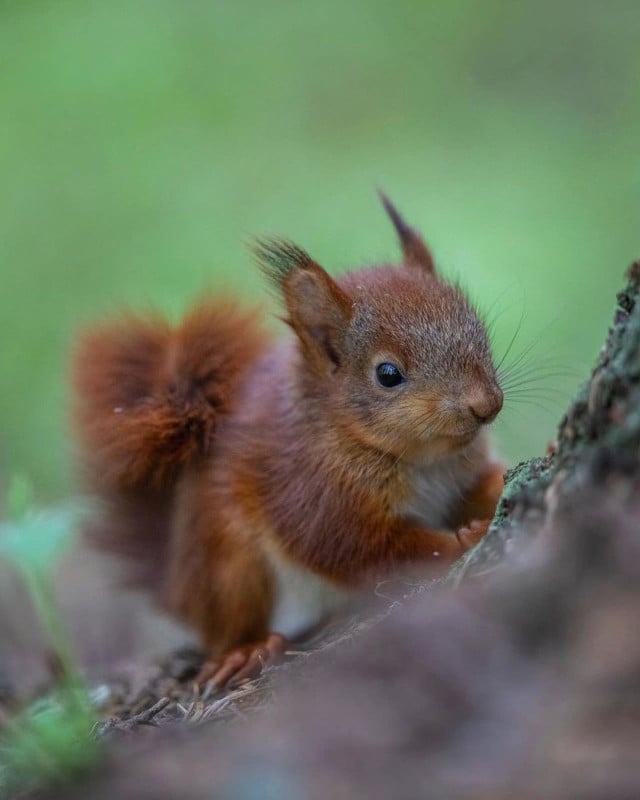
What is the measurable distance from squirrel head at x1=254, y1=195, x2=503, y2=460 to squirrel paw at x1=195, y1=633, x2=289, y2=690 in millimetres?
557

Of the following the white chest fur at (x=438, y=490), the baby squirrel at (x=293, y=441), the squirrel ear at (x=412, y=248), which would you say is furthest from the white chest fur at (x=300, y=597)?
the squirrel ear at (x=412, y=248)

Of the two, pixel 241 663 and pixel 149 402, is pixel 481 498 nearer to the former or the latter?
pixel 241 663

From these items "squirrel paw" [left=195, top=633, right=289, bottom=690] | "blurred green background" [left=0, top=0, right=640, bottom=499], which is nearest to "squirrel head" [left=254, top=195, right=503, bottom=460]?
"squirrel paw" [left=195, top=633, right=289, bottom=690]

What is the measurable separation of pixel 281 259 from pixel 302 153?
16.5 feet

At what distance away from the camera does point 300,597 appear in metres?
2.87

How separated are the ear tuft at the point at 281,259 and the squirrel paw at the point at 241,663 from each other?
893 millimetres

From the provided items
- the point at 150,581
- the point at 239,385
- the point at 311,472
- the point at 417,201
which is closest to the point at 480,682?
the point at 311,472

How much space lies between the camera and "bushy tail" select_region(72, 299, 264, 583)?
3033 millimetres

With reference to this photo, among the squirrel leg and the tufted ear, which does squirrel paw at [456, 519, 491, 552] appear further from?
the tufted ear

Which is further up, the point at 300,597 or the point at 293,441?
the point at 293,441

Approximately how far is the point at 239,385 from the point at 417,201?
3.91 metres

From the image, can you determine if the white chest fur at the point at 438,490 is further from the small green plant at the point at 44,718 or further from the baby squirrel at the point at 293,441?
the small green plant at the point at 44,718

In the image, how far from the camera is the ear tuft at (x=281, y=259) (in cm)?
275

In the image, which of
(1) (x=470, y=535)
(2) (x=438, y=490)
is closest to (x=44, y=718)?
(1) (x=470, y=535)
